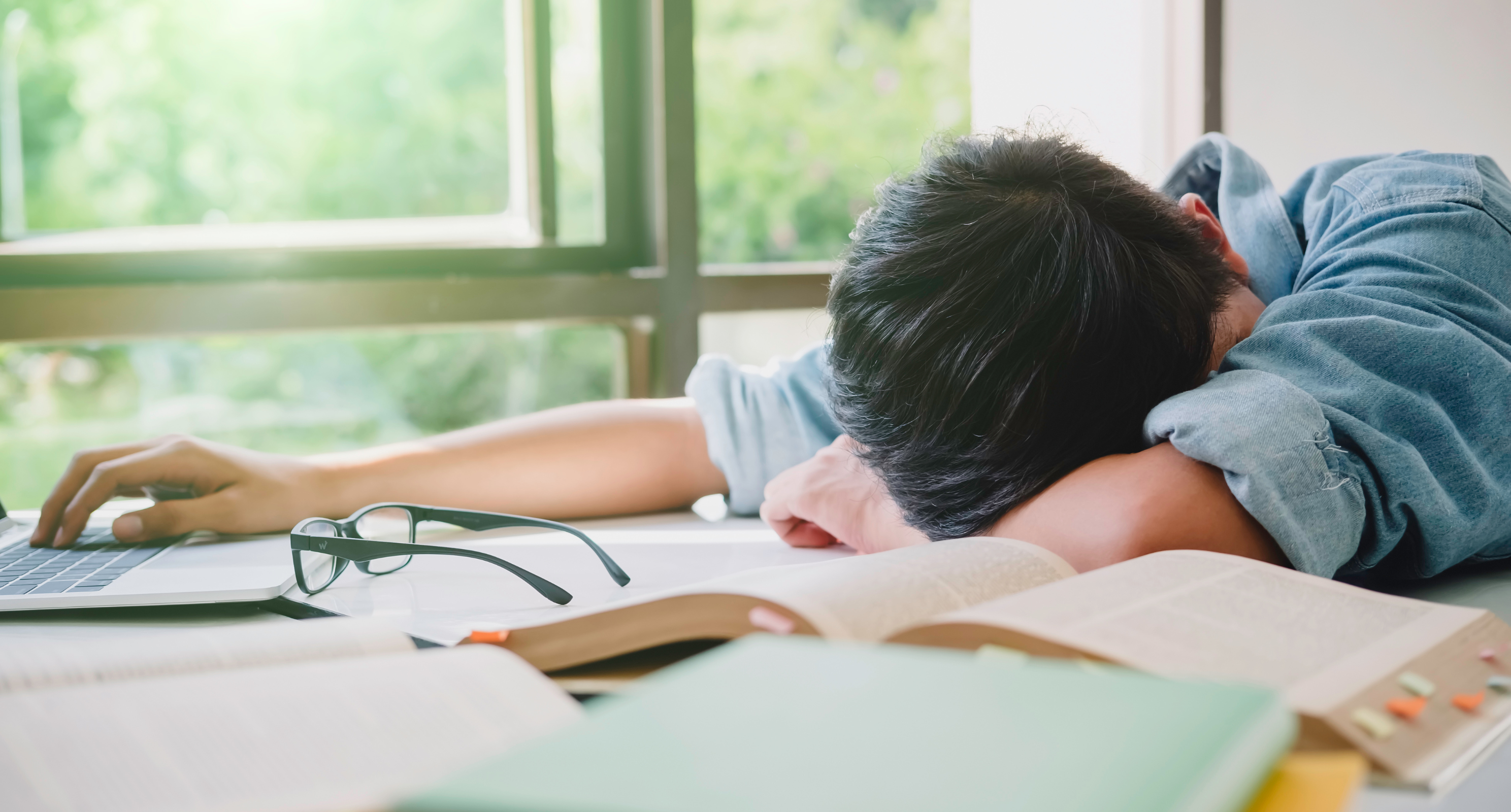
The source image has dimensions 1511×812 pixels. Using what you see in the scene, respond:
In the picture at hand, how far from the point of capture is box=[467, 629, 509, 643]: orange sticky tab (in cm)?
42

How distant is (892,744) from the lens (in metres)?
0.21

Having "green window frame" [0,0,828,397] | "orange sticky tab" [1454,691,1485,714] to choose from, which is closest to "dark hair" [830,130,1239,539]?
"orange sticky tab" [1454,691,1485,714]

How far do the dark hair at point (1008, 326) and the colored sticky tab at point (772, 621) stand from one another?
0.62 ft

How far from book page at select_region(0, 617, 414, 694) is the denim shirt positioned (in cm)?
32

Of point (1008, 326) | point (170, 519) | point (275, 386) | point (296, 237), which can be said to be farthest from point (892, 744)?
point (275, 386)

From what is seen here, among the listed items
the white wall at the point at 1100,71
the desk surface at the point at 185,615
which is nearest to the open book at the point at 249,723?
the desk surface at the point at 185,615

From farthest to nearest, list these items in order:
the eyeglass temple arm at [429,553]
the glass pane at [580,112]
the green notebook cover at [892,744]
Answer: the glass pane at [580,112] → the eyeglass temple arm at [429,553] → the green notebook cover at [892,744]

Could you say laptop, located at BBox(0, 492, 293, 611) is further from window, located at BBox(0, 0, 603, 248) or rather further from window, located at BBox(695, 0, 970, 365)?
window, located at BBox(695, 0, 970, 365)

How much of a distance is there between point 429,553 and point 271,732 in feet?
0.87

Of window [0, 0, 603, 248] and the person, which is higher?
window [0, 0, 603, 248]

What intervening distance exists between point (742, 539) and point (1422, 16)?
1.17 metres

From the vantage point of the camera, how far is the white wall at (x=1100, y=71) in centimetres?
142

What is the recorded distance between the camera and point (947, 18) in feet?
13.6

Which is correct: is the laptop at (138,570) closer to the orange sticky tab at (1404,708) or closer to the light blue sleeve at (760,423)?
the light blue sleeve at (760,423)
